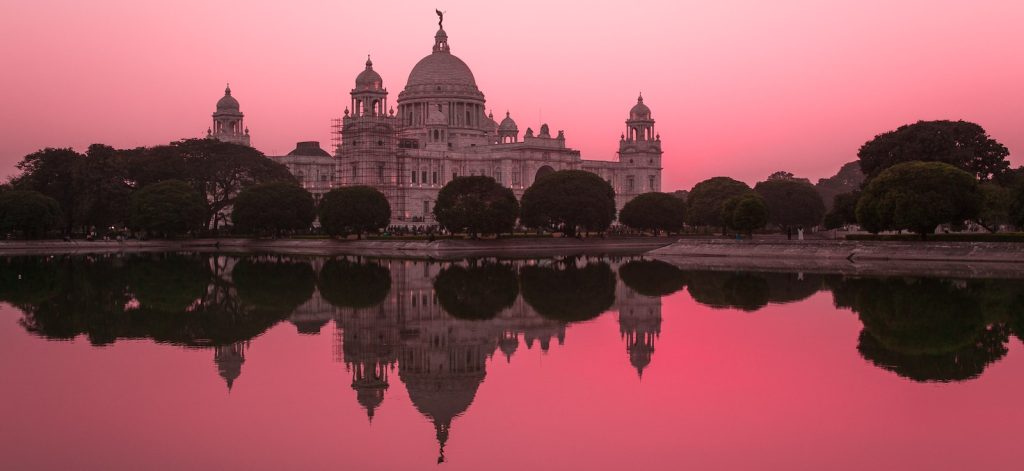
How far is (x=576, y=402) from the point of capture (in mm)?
15352

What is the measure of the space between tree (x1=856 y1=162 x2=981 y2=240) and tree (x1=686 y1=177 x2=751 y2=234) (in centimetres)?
3234

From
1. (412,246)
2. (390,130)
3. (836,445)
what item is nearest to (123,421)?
(836,445)

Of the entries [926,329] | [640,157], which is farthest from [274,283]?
[640,157]

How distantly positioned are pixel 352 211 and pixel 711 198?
3182 centimetres

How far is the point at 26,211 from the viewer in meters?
71.2

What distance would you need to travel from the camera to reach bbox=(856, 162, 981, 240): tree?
50531 millimetres

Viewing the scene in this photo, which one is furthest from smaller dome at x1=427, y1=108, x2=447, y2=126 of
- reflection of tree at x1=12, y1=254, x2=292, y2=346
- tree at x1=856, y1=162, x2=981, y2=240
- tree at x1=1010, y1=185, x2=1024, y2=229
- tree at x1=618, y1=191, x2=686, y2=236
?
reflection of tree at x1=12, y1=254, x2=292, y2=346

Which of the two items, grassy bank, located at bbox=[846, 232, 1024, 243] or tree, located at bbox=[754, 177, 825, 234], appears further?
tree, located at bbox=[754, 177, 825, 234]

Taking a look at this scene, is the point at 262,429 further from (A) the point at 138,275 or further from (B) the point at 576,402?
(A) the point at 138,275

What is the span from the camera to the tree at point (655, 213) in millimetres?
82500

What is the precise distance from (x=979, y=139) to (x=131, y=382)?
198 ft

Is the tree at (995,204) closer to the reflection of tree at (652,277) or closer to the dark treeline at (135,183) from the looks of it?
the reflection of tree at (652,277)

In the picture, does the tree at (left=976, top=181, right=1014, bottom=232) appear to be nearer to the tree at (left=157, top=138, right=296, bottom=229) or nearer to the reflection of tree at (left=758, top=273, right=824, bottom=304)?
the reflection of tree at (left=758, top=273, right=824, bottom=304)

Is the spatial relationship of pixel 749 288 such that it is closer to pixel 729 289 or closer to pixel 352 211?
pixel 729 289
